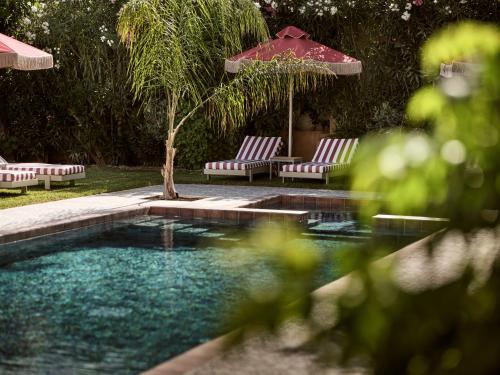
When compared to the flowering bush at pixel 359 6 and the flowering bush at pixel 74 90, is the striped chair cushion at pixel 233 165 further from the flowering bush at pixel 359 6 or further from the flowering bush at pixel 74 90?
the flowering bush at pixel 74 90

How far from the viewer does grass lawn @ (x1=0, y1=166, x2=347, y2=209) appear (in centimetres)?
1308

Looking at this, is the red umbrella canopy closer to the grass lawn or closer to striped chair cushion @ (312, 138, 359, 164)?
striped chair cushion @ (312, 138, 359, 164)

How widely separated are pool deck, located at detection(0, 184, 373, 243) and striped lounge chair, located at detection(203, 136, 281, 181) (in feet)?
2.05

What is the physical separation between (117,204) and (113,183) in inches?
126

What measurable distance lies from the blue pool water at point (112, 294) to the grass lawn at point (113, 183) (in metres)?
2.45

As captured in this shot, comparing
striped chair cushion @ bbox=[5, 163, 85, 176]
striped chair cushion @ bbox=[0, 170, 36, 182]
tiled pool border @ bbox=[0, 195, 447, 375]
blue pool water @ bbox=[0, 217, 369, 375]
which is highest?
striped chair cushion @ bbox=[5, 163, 85, 176]

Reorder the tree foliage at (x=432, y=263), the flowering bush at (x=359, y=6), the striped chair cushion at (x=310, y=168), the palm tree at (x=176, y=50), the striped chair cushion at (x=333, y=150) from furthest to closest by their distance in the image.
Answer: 1. the flowering bush at (x=359, y=6)
2. the striped chair cushion at (x=333, y=150)
3. the striped chair cushion at (x=310, y=168)
4. the palm tree at (x=176, y=50)
5. the tree foliage at (x=432, y=263)

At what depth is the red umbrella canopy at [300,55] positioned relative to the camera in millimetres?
15188

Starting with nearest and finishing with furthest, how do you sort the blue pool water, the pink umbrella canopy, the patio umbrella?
the blue pool water
the pink umbrella canopy
the patio umbrella

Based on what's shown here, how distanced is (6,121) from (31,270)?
1161cm

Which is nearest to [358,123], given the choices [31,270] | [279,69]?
[279,69]

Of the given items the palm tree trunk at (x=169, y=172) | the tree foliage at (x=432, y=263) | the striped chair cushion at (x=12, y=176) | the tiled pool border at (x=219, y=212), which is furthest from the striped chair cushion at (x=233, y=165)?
the tree foliage at (x=432, y=263)

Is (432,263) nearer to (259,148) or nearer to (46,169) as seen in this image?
(46,169)

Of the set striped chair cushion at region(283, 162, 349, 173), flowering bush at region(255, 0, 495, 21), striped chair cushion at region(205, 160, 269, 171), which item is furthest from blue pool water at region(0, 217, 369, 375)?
flowering bush at region(255, 0, 495, 21)
